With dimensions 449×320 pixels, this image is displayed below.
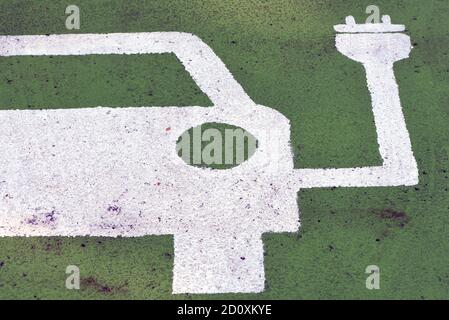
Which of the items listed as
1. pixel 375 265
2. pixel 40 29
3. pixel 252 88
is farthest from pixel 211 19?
pixel 375 265

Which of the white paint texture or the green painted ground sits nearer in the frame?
the green painted ground

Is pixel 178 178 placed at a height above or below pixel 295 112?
below

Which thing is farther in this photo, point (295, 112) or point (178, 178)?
point (295, 112)
